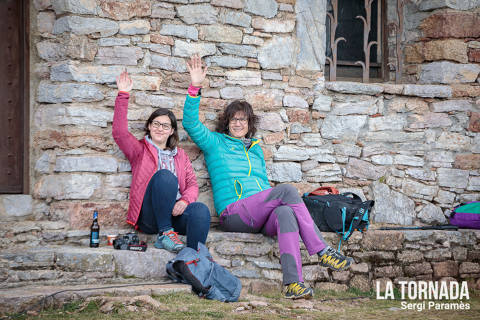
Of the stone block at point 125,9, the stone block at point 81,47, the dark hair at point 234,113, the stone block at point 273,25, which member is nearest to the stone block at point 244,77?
the dark hair at point 234,113

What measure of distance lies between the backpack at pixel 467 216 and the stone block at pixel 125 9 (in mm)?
3297

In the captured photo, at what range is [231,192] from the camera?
14.8 feet

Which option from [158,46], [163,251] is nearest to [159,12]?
[158,46]

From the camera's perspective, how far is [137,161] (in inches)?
173

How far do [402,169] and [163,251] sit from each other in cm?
251

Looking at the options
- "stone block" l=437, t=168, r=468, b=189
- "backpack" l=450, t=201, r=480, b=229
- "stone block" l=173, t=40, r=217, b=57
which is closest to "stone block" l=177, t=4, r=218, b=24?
"stone block" l=173, t=40, r=217, b=57

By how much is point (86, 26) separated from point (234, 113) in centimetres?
138

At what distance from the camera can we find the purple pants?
13.0 feet

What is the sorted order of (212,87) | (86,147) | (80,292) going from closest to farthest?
(80,292) < (86,147) < (212,87)

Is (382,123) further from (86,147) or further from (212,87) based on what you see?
(86,147)

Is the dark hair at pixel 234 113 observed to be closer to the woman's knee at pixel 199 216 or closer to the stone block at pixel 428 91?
the woman's knee at pixel 199 216

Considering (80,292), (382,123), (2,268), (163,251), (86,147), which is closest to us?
(80,292)

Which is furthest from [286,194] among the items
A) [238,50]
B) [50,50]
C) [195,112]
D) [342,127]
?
[50,50]

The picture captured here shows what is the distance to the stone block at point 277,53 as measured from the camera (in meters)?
4.95
